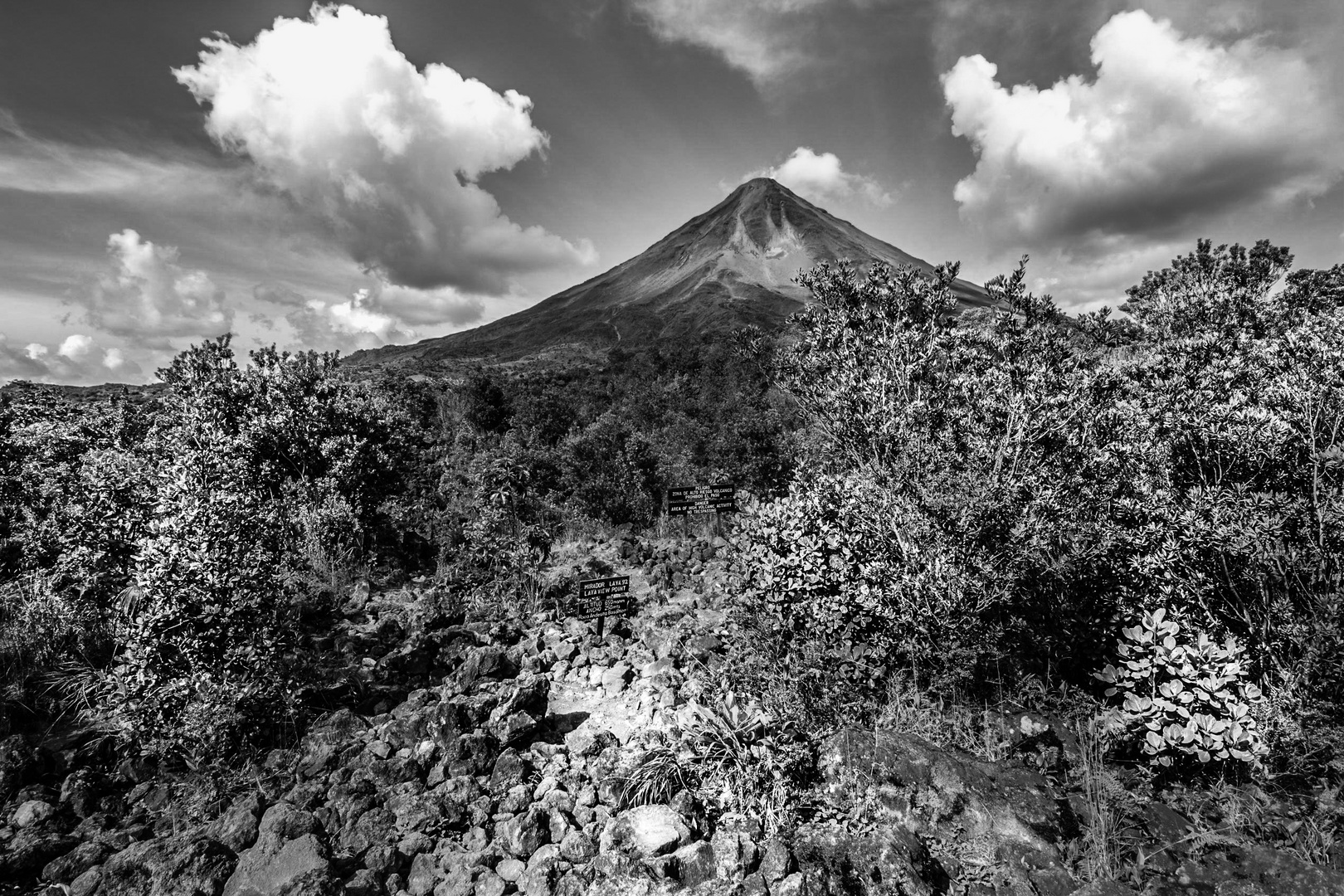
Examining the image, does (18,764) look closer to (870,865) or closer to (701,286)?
(870,865)

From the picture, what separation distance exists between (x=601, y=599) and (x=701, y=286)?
109233 millimetres

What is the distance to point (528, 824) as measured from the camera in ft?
15.5

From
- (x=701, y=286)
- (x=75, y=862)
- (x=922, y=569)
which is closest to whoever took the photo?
(x=75, y=862)

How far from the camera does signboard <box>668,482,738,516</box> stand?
12133 mm

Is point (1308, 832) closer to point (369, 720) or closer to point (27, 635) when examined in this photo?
point (369, 720)

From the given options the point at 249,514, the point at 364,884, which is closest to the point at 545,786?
the point at 364,884

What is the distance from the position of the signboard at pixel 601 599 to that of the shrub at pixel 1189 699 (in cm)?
612

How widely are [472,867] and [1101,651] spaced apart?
6321mm

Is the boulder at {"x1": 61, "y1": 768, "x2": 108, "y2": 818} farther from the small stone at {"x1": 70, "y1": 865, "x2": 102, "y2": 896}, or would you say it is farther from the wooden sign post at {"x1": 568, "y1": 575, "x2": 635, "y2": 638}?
the wooden sign post at {"x1": 568, "y1": 575, "x2": 635, "y2": 638}

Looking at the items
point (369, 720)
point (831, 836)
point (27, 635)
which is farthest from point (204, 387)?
point (831, 836)

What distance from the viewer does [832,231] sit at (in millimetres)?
144375

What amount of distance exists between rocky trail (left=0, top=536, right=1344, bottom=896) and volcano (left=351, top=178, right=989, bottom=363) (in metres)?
57.9

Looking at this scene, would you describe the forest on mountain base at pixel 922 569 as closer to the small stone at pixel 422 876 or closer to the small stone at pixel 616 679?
the small stone at pixel 616 679

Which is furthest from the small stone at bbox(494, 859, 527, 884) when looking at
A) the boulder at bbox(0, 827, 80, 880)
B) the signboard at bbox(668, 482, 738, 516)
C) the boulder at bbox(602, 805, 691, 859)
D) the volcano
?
the volcano
